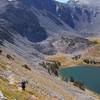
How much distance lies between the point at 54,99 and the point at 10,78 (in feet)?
22.8

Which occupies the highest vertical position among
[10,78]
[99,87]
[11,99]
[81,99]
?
[11,99]

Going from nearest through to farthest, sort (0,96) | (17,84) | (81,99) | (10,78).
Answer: (0,96) < (17,84) < (10,78) < (81,99)

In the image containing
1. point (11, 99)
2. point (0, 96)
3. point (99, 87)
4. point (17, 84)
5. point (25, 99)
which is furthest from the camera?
point (99, 87)

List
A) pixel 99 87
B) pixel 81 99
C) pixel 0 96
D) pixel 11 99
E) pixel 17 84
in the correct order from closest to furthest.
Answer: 1. pixel 0 96
2. pixel 11 99
3. pixel 17 84
4. pixel 81 99
5. pixel 99 87

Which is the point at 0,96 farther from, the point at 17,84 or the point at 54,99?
the point at 54,99

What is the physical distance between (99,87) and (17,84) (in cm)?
12950

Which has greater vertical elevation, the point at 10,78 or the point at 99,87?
the point at 10,78

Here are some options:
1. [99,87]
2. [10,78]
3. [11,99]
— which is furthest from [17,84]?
[99,87]

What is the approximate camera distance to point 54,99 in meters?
46.7

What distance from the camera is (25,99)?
32.6 meters

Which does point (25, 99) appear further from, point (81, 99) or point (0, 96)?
point (81, 99)

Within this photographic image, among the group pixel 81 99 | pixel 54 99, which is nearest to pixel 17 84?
pixel 54 99

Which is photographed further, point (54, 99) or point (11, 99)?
point (54, 99)

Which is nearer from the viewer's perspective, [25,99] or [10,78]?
[25,99]
